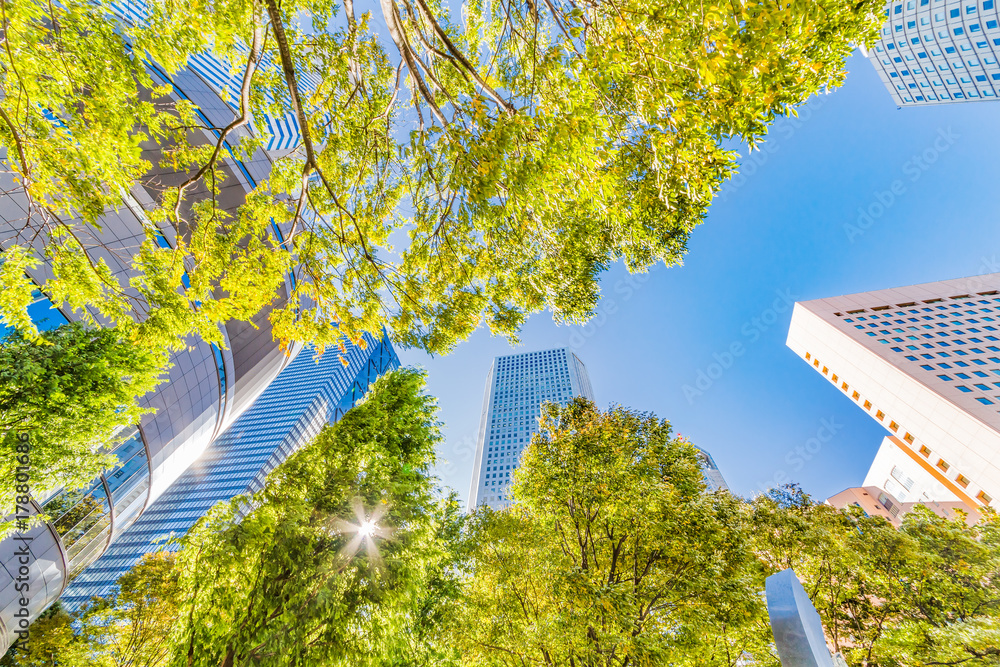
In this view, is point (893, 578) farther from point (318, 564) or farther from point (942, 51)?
point (942, 51)

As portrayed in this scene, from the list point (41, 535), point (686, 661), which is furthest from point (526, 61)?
point (41, 535)

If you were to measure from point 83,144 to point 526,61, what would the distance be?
5553 millimetres

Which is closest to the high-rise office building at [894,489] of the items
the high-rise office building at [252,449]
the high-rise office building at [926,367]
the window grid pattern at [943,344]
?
the high-rise office building at [926,367]

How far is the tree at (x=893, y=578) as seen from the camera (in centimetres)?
679

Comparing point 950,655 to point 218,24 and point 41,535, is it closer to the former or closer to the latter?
point 218,24

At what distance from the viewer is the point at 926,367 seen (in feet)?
98.6

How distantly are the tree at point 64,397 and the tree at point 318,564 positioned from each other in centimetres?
409

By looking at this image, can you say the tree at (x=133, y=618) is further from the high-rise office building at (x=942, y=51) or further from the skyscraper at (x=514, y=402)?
the high-rise office building at (x=942, y=51)

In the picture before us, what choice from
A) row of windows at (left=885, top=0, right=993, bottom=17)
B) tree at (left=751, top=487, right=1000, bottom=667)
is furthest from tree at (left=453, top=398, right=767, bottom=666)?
row of windows at (left=885, top=0, right=993, bottom=17)

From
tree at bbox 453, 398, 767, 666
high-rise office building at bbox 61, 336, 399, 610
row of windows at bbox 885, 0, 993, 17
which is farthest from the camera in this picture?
high-rise office building at bbox 61, 336, 399, 610

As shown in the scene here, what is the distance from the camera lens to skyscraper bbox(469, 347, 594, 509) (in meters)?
80.2

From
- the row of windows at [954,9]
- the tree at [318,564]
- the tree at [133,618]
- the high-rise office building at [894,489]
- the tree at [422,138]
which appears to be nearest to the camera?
the tree at [422,138]

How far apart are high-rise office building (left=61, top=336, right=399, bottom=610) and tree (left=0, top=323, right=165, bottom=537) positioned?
50.0 m

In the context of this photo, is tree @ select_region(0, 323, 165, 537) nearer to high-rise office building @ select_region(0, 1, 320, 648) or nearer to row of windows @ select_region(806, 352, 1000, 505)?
high-rise office building @ select_region(0, 1, 320, 648)
